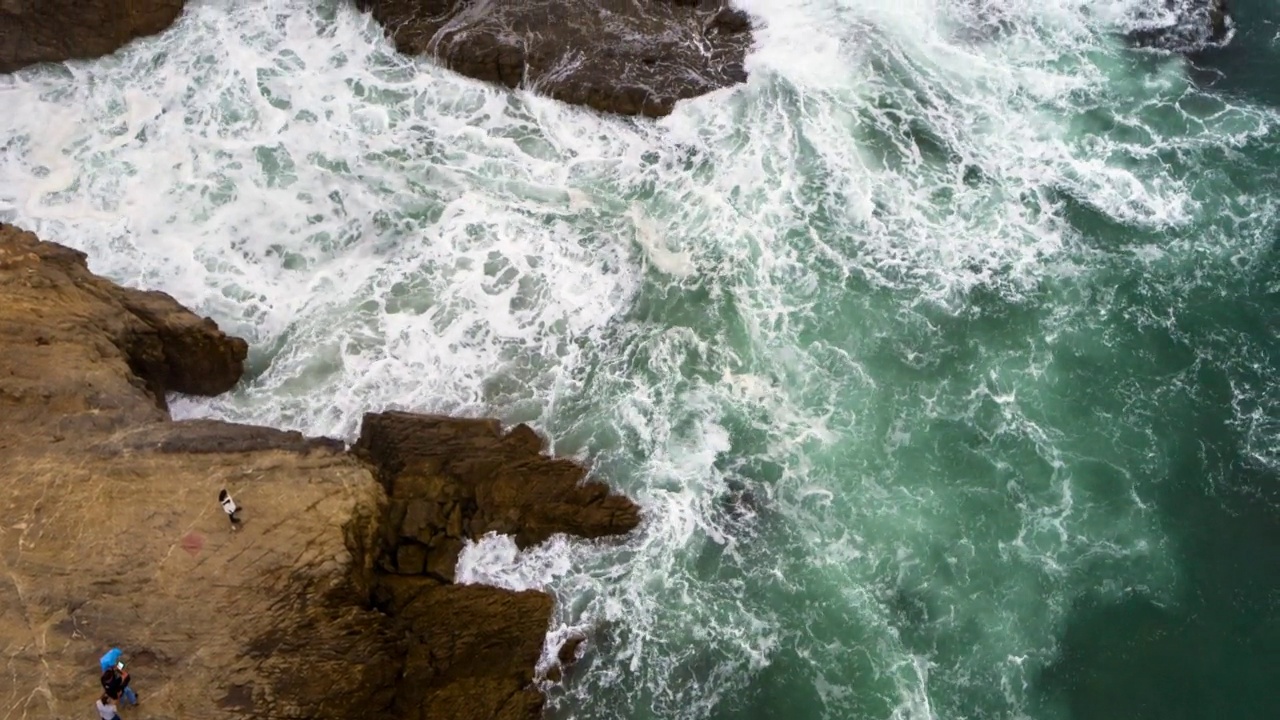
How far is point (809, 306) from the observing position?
2523 cm

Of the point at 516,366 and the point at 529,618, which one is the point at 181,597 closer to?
the point at 529,618

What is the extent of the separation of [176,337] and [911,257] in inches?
738

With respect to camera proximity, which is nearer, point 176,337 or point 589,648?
point 589,648

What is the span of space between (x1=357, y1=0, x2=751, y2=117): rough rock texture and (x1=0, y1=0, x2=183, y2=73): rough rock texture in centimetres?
686

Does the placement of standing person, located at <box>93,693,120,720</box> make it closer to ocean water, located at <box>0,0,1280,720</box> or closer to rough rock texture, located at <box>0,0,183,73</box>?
ocean water, located at <box>0,0,1280,720</box>

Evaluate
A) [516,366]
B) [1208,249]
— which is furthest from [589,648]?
[1208,249]

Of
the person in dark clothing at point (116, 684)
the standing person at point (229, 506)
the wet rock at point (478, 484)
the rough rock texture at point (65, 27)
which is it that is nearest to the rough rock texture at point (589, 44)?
the rough rock texture at point (65, 27)

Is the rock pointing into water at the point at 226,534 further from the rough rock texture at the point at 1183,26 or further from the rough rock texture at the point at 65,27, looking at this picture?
the rough rock texture at the point at 1183,26

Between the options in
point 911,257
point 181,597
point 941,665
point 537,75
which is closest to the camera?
point 181,597

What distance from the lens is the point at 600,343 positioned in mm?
24719

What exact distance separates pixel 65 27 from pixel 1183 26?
113 ft

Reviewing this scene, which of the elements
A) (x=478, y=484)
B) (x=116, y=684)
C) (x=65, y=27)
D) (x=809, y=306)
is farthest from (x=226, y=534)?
(x=65, y=27)

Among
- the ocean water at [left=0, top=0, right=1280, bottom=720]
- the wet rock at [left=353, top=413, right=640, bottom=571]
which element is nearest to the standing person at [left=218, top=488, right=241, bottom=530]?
the wet rock at [left=353, top=413, right=640, bottom=571]

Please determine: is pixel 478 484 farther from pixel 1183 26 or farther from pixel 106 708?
pixel 1183 26
